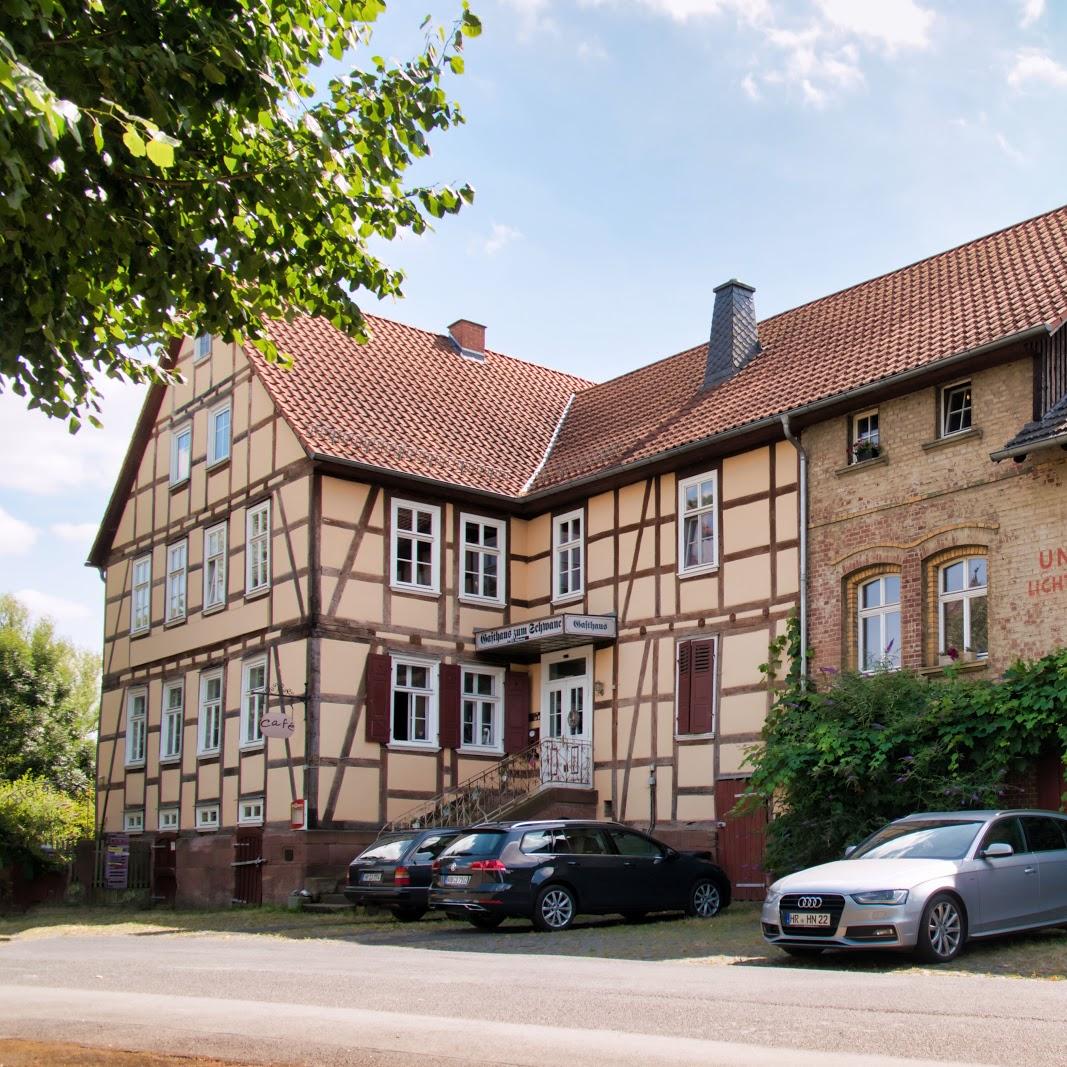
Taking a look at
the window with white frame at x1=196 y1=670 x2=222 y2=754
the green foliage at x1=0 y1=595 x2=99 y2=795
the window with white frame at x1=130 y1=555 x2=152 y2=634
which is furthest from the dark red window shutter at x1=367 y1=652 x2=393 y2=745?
the green foliage at x1=0 y1=595 x2=99 y2=795

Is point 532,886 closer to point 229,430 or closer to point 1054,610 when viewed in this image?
point 1054,610

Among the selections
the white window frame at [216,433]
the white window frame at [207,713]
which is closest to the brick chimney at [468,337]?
the white window frame at [216,433]

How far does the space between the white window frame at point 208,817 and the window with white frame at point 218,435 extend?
21.3 ft

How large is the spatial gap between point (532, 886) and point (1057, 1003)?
837 centimetres

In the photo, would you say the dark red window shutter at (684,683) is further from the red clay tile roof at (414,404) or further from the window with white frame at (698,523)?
the red clay tile roof at (414,404)

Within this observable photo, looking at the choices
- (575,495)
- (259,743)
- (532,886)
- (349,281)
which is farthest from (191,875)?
(349,281)

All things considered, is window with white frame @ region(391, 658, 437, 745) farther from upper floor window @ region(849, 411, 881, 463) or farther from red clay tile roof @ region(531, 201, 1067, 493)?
upper floor window @ region(849, 411, 881, 463)

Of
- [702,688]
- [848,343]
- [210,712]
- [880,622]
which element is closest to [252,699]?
[210,712]

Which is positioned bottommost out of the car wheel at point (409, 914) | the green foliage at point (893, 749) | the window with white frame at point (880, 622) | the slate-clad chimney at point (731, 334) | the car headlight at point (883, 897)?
the car wheel at point (409, 914)

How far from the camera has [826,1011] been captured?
9.59 metres

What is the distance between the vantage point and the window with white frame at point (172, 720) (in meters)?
29.0

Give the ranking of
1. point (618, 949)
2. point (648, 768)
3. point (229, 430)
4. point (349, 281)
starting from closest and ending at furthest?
point (349, 281), point (618, 949), point (648, 768), point (229, 430)

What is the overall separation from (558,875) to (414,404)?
12695mm

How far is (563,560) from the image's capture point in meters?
27.1
